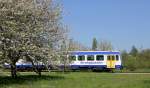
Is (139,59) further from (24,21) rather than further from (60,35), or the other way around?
(24,21)

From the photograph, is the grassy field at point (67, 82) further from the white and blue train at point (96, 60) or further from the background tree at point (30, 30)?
the white and blue train at point (96, 60)

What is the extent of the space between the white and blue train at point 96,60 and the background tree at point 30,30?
2542 centimetres

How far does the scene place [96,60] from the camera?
207 feet

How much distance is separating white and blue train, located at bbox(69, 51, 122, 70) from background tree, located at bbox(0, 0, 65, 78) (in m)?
25.4

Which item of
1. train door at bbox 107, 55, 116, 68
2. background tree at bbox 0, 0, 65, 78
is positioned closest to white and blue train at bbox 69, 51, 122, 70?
train door at bbox 107, 55, 116, 68

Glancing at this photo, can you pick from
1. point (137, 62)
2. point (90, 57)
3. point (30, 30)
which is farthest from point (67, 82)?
point (137, 62)

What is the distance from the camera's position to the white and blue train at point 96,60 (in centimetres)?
6291

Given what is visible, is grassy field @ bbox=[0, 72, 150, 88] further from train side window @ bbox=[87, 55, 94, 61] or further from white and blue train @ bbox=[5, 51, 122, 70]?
train side window @ bbox=[87, 55, 94, 61]

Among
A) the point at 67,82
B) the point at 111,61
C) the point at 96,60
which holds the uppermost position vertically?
the point at 96,60

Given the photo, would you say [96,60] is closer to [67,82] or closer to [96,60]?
[96,60]

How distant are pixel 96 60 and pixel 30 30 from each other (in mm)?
32070

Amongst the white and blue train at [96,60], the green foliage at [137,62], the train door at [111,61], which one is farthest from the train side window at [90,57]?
the green foliage at [137,62]

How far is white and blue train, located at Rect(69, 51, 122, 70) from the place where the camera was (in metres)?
62.9

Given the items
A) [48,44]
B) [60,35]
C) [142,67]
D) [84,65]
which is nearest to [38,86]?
[48,44]
